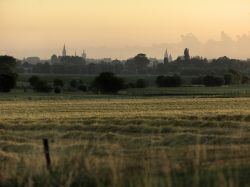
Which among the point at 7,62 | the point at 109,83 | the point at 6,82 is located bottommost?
the point at 109,83

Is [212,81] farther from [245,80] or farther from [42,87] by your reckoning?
[42,87]

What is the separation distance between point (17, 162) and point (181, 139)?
31.8 feet

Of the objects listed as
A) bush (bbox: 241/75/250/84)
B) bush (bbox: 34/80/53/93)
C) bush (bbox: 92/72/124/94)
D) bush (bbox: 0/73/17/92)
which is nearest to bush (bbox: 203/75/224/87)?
bush (bbox: 241/75/250/84)

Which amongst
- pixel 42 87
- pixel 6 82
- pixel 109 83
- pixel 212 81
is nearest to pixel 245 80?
pixel 212 81

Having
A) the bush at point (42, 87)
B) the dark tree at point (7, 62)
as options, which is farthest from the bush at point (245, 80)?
the dark tree at point (7, 62)

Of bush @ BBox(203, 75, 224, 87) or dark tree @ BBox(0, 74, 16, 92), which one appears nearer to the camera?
dark tree @ BBox(0, 74, 16, 92)

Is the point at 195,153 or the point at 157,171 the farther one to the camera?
the point at 195,153

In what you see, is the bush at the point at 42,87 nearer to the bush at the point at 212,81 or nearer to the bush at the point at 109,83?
the bush at the point at 109,83

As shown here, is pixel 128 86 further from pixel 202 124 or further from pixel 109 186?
pixel 109 186

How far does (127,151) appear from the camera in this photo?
16906 millimetres

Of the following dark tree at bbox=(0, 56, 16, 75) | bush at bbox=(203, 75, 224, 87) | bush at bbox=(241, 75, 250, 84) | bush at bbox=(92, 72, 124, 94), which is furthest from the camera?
bush at bbox=(241, 75, 250, 84)

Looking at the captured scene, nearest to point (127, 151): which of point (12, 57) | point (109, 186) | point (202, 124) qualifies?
point (109, 186)

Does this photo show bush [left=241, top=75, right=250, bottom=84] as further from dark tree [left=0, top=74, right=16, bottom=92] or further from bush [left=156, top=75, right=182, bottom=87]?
dark tree [left=0, top=74, right=16, bottom=92]

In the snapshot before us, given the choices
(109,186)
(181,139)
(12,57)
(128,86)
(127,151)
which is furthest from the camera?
(12,57)
